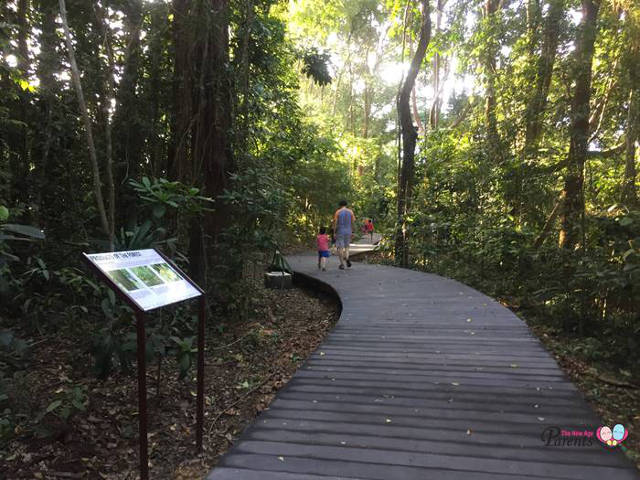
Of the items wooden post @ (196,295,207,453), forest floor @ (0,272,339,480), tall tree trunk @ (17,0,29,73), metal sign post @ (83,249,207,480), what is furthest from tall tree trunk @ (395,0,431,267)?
metal sign post @ (83,249,207,480)

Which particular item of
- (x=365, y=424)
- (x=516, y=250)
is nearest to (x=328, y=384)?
(x=365, y=424)

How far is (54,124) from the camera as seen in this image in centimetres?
460

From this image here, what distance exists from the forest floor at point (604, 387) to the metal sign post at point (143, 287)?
291 centimetres

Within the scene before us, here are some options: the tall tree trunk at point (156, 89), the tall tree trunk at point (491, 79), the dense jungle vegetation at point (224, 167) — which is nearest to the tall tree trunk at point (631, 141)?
the dense jungle vegetation at point (224, 167)

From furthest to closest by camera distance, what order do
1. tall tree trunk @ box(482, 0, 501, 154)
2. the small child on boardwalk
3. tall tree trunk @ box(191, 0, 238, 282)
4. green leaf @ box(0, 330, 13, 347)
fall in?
the small child on boardwalk, tall tree trunk @ box(482, 0, 501, 154), tall tree trunk @ box(191, 0, 238, 282), green leaf @ box(0, 330, 13, 347)

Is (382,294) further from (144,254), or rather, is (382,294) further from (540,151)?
(144,254)

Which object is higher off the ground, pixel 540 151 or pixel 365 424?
pixel 540 151

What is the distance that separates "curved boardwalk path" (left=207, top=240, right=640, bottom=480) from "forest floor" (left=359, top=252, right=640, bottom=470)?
1.49 ft

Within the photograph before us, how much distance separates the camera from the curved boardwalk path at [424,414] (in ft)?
7.50

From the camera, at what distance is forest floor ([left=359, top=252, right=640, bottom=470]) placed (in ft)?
10.8

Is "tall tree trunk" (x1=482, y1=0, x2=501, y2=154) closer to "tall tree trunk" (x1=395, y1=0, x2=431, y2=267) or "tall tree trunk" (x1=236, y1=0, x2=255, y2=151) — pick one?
"tall tree trunk" (x1=395, y1=0, x2=431, y2=267)

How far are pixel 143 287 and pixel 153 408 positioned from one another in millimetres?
1770

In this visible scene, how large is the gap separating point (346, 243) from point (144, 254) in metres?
7.51

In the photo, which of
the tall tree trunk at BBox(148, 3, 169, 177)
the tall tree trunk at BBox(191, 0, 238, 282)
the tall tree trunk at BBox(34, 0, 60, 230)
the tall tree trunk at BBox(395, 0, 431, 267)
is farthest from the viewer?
the tall tree trunk at BBox(395, 0, 431, 267)
